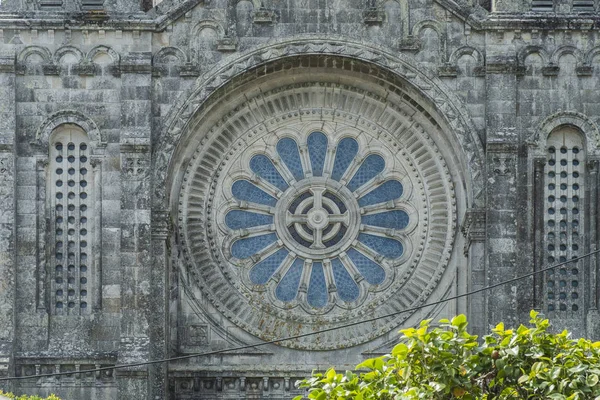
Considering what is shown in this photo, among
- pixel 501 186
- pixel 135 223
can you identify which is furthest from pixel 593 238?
pixel 135 223

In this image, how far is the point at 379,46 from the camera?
3947 cm

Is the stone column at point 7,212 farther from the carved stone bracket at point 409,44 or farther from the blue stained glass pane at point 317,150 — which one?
the carved stone bracket at point 409,44

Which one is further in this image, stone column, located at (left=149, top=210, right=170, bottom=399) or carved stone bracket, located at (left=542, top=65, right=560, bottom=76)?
carved stone bracket, located at (left=542, top=65, right=560, bottom=76)

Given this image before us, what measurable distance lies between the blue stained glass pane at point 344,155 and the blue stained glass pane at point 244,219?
1473 millimetres

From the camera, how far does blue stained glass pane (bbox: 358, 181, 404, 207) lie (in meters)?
40.3

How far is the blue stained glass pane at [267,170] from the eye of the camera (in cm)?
4041

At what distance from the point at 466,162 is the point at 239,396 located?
571 cm

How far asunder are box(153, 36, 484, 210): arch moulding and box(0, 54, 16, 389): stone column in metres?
2.57

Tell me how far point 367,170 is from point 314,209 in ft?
4.02

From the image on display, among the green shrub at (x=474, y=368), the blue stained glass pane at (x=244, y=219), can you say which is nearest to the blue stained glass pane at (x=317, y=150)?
the blue stained glass pane at (x=244, y=219)

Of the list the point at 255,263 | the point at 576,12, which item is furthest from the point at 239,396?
the point at 576,12

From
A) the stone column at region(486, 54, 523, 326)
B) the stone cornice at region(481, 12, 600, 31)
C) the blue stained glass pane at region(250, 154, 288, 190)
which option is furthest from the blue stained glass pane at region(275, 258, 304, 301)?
the stone cornice at region(481, 12, 600, 31)

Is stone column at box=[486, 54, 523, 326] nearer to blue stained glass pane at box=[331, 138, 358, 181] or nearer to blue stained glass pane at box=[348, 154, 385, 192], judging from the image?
blue stained glass pane at box=[348, 154, 385, 192]

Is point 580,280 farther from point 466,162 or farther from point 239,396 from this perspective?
point 239,396
